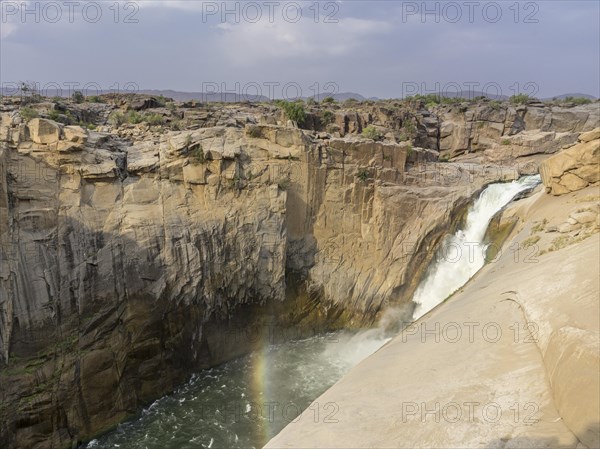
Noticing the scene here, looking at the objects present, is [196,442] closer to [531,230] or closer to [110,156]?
[110,156]

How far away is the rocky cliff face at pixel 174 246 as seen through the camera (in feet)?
48.3

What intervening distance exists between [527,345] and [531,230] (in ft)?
30.4

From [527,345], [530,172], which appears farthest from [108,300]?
[530,172]

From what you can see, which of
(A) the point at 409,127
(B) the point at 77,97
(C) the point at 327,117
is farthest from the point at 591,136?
(B) the point at 77,97

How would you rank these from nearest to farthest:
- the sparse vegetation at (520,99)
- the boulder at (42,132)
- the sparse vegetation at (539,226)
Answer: the boulder at (42,132), the sparse vegetation at (539,226), the sparse vegetation at (520,99)

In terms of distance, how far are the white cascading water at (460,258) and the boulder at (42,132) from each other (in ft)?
54.7

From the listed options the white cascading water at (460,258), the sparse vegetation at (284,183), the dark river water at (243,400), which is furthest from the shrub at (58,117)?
the white cascading water at (460,258)

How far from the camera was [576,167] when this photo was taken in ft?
63.2

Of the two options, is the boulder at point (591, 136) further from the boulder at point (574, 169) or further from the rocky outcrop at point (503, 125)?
the rocky outcrop at point (503, 125)

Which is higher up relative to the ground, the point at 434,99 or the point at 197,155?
the point at 434,99

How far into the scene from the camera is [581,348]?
8.05 metres

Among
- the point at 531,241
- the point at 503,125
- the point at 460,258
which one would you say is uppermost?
the point at 503,125

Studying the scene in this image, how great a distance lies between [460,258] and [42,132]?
1814 centimetres

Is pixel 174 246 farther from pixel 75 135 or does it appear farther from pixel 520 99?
pixel 520 99
